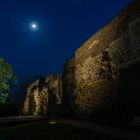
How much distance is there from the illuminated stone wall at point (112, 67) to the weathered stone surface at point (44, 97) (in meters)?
2.71

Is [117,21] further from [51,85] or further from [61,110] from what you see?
[51,85]

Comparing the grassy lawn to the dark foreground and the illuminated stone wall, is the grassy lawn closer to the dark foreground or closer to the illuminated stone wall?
the dark foreground

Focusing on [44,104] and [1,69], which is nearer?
[44,104]

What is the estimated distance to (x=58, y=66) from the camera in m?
116

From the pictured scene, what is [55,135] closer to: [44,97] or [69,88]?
[69,88]

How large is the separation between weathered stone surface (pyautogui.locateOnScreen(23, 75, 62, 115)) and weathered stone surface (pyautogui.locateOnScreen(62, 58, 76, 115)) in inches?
32.0

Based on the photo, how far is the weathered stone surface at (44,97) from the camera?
11.1 m

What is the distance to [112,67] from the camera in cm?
629

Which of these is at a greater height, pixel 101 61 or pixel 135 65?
pixel 101 61

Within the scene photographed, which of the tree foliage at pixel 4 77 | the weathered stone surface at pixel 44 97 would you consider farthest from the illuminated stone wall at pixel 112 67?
the tree foliage at pixel 4 77

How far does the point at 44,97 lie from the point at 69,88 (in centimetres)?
314

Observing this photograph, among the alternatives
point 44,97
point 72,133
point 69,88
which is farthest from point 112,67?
point 44,97

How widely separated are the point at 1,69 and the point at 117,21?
443 inches

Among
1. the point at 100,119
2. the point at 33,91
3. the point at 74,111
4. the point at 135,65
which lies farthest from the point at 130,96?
the point at 33,91
